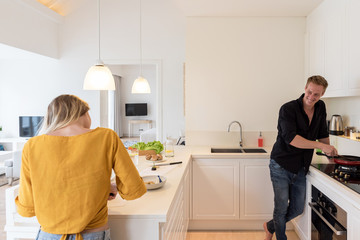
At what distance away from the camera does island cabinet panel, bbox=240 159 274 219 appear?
309cm

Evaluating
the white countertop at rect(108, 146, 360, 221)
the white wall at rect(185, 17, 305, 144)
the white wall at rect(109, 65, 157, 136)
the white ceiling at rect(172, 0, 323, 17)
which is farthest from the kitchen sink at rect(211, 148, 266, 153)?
the white wall at rect(109, 65, 157, 136)

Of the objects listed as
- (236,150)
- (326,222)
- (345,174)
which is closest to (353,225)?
(326,222)

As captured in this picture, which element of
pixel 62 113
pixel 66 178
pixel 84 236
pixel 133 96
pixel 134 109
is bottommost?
pixel 84 236

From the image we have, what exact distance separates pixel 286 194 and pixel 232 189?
695mm

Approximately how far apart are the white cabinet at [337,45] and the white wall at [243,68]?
318mm

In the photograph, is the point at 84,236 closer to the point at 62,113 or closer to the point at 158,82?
the point at 62,113

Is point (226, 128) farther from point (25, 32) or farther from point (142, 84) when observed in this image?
point (25, 32)

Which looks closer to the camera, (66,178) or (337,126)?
(66,178)

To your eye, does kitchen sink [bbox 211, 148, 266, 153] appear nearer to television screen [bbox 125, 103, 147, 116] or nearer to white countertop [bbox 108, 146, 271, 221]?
white countertop [bbox 108, 146, 271, 221]

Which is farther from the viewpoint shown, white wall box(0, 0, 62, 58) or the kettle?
white wall box(0, 0, 62, 58)

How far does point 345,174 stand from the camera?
2.05 meters

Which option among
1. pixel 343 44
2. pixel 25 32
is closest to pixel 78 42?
pixel 25 32

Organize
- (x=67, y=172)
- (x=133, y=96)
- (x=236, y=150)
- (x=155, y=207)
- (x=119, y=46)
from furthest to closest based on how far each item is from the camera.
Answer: (x=133, y=96)
(x=119, y=46)
(x=236, y=150)
(x=155, y=207)
(x=67, y=172)

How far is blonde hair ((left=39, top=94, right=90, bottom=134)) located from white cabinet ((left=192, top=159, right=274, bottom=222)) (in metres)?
2.02
